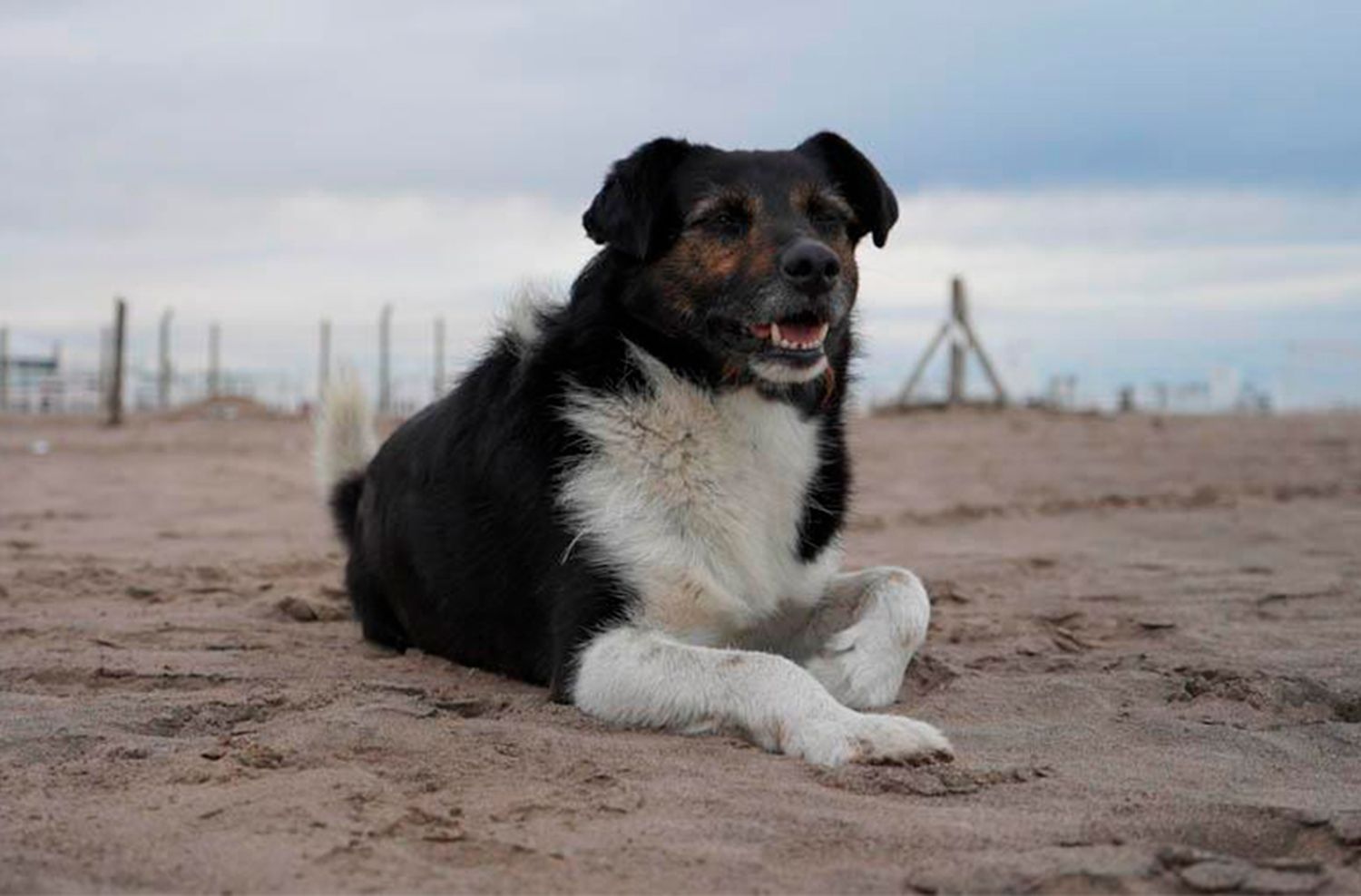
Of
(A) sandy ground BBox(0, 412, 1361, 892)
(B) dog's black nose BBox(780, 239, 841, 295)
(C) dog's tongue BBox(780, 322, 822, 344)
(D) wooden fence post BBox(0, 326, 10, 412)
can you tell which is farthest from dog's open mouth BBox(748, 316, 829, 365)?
(D) wooden fence post BBox(0, 326, 10, 412)

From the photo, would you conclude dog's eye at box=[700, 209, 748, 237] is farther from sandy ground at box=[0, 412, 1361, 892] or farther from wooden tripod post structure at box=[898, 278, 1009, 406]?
wooden tripod post structure at box=[898, 278, 1009, 406]

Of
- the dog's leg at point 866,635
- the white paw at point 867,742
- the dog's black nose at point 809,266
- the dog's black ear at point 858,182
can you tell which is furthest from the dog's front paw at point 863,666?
the dog's black ear at point 858,182

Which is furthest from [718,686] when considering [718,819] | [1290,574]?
[1290,574]

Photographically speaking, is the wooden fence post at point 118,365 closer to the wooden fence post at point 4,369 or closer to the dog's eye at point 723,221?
the wooden fence post at point 4,369

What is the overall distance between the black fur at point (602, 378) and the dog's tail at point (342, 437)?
1516 millimetres

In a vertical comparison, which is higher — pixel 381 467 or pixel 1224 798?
pixel 381 467

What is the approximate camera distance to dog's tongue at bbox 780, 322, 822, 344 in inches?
187

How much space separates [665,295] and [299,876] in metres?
2.56

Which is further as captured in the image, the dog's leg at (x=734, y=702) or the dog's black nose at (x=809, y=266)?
the dog's black nose at (x=809, y=266)

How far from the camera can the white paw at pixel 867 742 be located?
3729mm

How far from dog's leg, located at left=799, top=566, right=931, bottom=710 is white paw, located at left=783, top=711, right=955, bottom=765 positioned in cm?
75

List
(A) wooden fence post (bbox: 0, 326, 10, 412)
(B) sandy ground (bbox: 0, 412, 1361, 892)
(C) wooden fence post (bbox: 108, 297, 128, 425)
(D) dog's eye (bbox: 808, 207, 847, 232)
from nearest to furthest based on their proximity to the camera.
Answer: (B) sandy ground (bbox: 0, 412, 1361, 892), (D) dog's eye (bbox: 808, 207, 847, 232), (C) wooden fence post (bbox: 108, 297, 128, 425), (A) wooden fence post (bbox: 0, 326, 10, 412)

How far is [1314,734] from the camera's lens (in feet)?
13.8

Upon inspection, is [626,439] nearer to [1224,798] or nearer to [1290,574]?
[1224,798]
